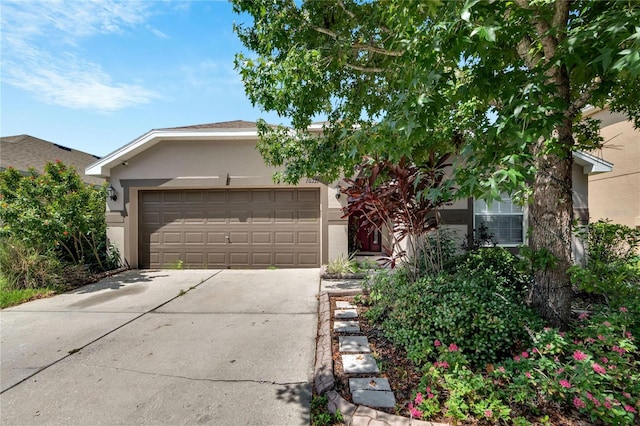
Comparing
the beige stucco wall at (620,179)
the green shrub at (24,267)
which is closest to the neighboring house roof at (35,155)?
the green shrub at (24,267)

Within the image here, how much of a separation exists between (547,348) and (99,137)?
47.4 ft

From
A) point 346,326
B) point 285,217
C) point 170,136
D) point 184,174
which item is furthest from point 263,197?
point 346,326

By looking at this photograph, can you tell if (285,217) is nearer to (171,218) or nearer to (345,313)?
(171,218)

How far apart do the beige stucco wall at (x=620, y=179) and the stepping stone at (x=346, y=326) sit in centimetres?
1030

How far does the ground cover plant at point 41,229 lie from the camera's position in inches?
238

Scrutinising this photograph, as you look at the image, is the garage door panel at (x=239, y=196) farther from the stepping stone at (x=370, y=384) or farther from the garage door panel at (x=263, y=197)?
the stepping stone at (x=370, y=384)

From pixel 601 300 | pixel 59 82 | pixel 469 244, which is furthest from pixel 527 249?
pixel 59 82

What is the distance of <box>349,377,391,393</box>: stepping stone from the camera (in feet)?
8.47

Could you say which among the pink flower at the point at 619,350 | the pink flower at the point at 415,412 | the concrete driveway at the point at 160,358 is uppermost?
the pink flower at the point at 619,350

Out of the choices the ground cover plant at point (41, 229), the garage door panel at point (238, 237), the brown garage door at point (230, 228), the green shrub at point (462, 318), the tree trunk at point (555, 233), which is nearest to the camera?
the green shrub at point (462, 318)

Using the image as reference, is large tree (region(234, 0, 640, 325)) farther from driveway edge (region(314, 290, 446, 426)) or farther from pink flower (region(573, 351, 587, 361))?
driveway edge (region(314, 290, 446, 426))

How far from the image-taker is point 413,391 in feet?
8.13

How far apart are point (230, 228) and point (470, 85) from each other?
7.37 metres

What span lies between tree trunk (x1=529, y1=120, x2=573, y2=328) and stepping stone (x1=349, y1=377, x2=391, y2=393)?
206 centimetres
